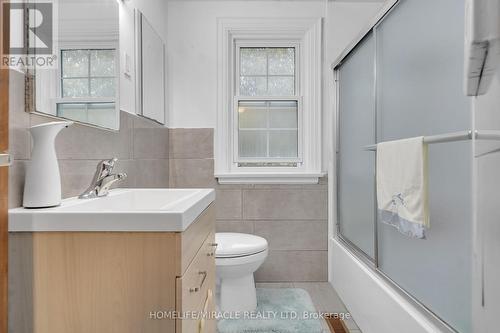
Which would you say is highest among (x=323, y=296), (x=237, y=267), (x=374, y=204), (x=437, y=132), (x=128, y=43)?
(x=128, y=43)

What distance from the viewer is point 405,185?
1.19m

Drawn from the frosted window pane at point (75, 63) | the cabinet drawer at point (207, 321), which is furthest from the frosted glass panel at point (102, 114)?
the cabinet drawer at point (207, 321)

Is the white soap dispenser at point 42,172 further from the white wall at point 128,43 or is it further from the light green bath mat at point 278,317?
the light green bath mat at point 278,317

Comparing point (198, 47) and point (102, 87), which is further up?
point (198, 47)

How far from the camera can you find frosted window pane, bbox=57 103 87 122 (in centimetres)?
104

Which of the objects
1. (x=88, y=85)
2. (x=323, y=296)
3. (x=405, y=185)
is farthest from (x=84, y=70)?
(x=323, y=296)

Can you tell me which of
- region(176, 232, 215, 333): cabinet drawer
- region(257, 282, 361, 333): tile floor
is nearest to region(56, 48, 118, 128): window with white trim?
region(176, 232, 215, 333): cabinet drawer

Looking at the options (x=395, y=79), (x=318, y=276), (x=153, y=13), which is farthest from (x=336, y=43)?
(x=318, y=276)

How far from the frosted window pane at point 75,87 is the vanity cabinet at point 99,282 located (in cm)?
58

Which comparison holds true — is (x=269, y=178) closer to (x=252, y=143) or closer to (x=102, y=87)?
(x=252, y=143)

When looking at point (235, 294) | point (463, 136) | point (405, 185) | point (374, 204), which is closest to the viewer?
point (463, 136)

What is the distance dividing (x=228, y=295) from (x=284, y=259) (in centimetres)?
66

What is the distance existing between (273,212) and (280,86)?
101cm

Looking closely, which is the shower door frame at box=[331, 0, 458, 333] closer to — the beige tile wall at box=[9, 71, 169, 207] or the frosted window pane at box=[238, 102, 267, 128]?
the frosted window pane at box=[238, 102, 267, 128]
